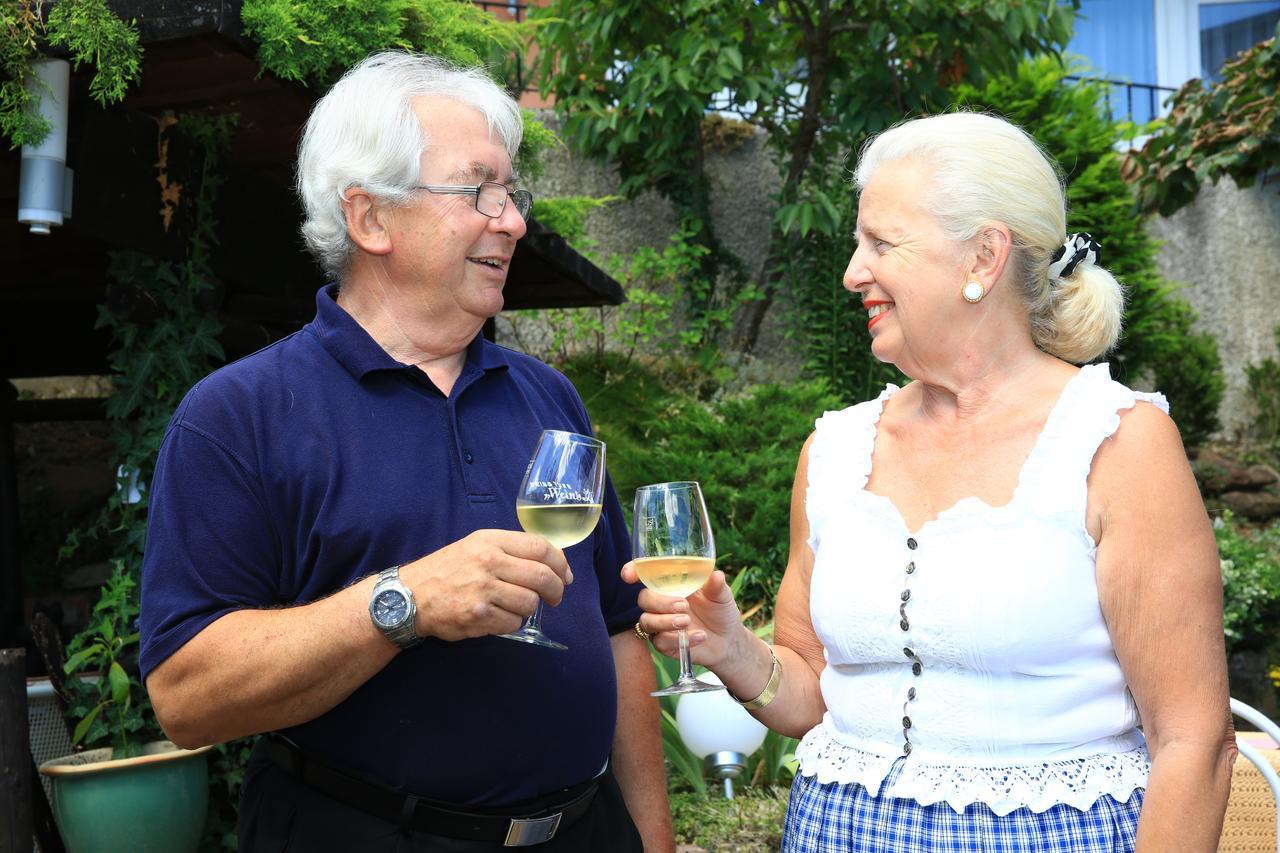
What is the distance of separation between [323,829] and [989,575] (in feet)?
3.73

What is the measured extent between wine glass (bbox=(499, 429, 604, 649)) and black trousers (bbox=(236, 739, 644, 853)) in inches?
15.7

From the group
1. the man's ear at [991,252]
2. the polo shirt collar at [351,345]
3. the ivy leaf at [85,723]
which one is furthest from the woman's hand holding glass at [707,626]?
the ivy leaf at [85,723]

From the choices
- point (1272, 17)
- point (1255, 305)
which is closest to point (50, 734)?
point (1255, 305)

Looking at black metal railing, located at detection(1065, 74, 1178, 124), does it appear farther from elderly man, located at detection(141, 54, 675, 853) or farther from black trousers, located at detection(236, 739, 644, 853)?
black trousers, located at detection(236, 739, 644, 853)

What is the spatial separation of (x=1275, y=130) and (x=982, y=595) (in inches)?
240

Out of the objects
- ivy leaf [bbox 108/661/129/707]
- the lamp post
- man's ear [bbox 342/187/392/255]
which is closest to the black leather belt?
man's ear [bbox 342/187/392/255]

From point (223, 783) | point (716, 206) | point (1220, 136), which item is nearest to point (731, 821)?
point (223, 783)

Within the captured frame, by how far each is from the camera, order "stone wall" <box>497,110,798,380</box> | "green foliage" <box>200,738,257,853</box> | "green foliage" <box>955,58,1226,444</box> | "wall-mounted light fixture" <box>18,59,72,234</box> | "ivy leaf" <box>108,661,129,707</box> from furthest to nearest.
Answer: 1. "green foliage" <box>955,58,1226,444</box>
2. "stone wall" <box>497,110,798,380</box>
3. "green foliage" <box>200,738,257,853</box>
4. "ivy leaf" <box>108,661,129,707</box>
5. "wall-mounted light fixture" <box>18,59,72,234</box>

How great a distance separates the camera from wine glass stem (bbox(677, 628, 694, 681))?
1978 millimetres

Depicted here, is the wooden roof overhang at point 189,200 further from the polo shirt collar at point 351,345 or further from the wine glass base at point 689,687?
the wine glass base at point 689,687

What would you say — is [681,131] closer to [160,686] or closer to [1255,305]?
[1255,305]

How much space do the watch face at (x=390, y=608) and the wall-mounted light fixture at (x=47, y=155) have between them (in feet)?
8.19

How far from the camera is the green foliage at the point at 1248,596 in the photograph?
880 centimetres

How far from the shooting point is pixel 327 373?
2121 mm
